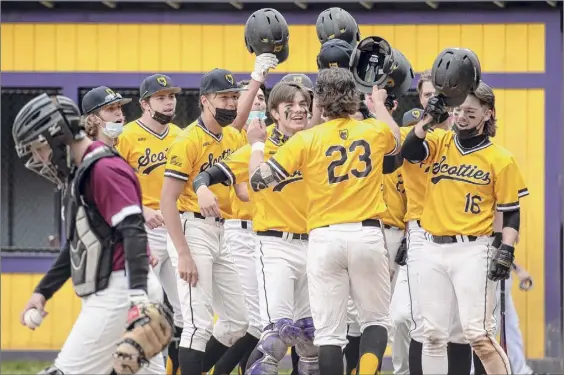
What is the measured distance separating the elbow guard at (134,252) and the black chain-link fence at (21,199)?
25.6 feet

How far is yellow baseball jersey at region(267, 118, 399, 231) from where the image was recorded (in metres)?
8.27

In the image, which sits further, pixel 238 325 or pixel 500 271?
pixel 238 325

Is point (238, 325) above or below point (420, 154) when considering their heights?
below

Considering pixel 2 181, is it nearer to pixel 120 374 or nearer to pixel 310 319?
pixel 310 319

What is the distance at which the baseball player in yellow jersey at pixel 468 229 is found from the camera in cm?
886

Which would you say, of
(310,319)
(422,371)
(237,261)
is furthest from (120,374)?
(237,261)

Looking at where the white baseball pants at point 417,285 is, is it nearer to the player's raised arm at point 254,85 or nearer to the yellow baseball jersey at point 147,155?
the player's raised arm at point 254,85

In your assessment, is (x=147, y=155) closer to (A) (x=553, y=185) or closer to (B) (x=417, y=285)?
(B) (x=417, y=285)

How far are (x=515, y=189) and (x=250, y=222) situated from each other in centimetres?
266

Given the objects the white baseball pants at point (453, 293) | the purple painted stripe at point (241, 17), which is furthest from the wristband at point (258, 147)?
the purple painted stripe at point (241, 17)

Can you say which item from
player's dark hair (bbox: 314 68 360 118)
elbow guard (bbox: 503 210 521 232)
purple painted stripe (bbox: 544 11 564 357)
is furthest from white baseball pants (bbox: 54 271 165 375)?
purple painted stripe (bbox: 544 11 564 357)

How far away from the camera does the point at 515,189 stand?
29.5 ft

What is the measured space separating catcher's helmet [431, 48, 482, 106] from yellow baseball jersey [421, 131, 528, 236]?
1.55ft

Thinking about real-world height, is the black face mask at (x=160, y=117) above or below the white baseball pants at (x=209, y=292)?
above
